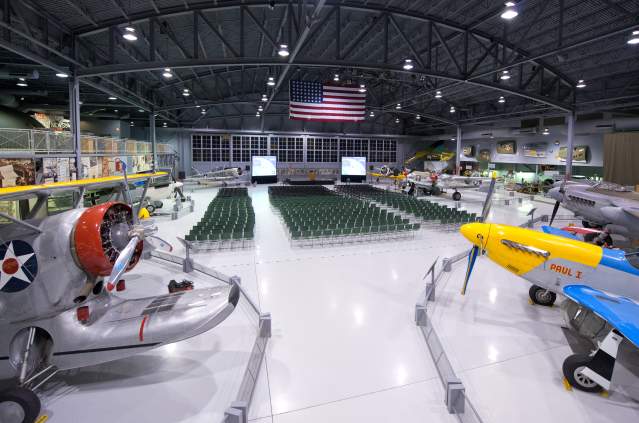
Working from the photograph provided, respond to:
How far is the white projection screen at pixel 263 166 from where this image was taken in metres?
39.8

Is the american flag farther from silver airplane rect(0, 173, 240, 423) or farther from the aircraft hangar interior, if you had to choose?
silver airplane rect(0, 173, 240, 423)

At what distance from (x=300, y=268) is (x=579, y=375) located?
6.92 metres

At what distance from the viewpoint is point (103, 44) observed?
1506 cm

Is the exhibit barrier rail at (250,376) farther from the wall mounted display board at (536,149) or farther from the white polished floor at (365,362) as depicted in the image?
the wall mounted display board at (536,149)

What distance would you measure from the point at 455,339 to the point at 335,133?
1607 inches

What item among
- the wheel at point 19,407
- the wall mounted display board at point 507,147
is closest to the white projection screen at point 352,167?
the wall mounted display board at point 507,147

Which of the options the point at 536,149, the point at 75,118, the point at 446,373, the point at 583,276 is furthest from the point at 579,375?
the point at 536,149

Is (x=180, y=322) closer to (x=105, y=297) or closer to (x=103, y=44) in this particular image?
(x=105, y=297)

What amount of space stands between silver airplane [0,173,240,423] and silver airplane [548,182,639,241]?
42.4 feet

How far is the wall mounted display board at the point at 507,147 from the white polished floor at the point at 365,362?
3115 cm

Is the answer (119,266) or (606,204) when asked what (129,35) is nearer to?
(119,266)

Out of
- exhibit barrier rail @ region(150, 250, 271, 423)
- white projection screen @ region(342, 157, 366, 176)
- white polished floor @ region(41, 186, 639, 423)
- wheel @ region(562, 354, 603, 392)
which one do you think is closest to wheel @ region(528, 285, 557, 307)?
white polished floor @ region(41, 186, 639, 423)

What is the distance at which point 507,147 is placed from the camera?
118ft

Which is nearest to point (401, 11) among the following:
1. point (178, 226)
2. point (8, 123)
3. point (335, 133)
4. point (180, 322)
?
point (178, 226)
